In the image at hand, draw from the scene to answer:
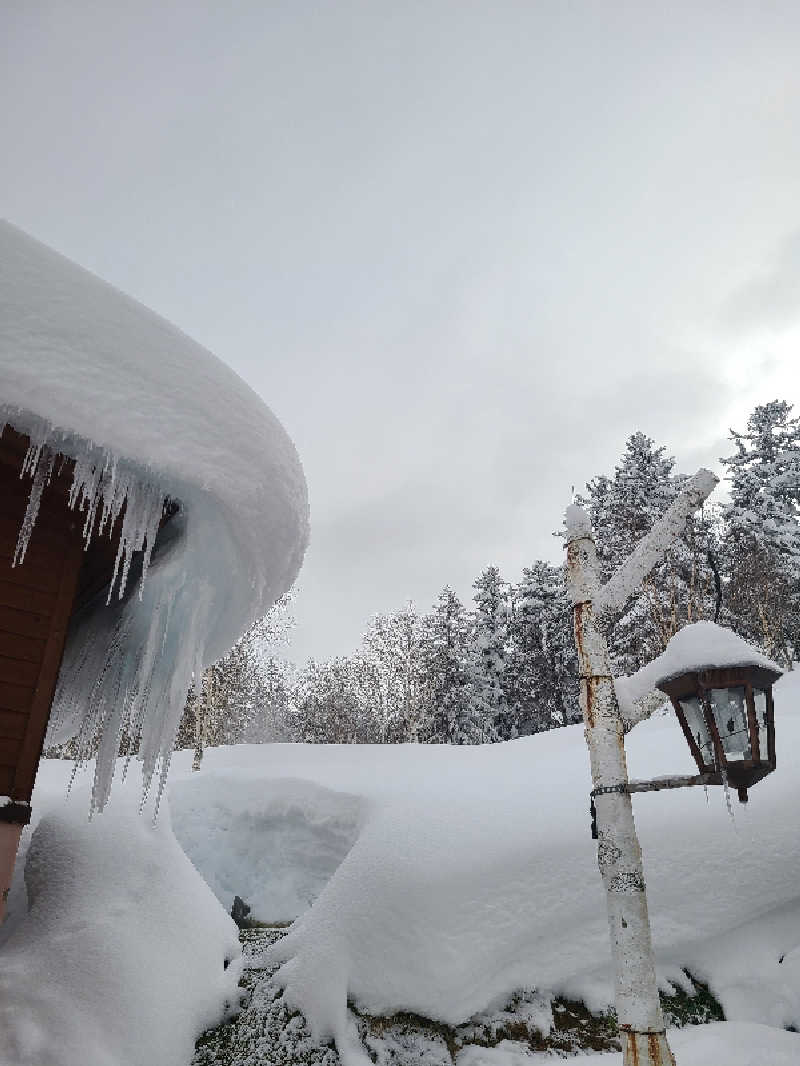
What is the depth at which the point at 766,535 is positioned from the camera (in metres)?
21.7

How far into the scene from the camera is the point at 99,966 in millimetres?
4586

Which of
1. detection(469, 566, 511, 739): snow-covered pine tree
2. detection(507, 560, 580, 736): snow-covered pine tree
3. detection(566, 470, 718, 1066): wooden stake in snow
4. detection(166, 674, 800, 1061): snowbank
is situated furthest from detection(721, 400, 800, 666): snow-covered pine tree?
detection(566, 470, 718, 1066): wooden stake in snow

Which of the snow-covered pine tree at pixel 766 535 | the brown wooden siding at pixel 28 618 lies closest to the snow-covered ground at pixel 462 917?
the brown wooden siding at pixel 28 618

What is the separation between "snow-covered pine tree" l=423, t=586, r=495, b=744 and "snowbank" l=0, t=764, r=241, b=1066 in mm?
19240

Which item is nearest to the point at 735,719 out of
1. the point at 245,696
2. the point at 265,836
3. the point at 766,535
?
the point at 265,836

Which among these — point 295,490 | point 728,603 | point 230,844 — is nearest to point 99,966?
point 295,490

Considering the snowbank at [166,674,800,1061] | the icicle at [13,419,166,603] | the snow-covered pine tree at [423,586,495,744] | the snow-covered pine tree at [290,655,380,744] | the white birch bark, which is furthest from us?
the snow-covered pine tree at [290,655,380,744]

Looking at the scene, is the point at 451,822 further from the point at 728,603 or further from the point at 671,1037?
the point at 728,603

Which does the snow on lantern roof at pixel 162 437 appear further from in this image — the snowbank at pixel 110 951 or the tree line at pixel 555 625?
the tree line at pixel 555 625

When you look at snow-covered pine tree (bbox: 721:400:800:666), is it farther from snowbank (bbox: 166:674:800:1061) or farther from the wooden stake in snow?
the wooden stake in snow

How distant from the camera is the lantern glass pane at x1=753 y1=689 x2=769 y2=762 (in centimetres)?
275

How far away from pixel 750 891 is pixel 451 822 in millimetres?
2892

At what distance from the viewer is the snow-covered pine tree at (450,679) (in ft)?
81.4

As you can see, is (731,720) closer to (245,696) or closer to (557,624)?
(557,624)
